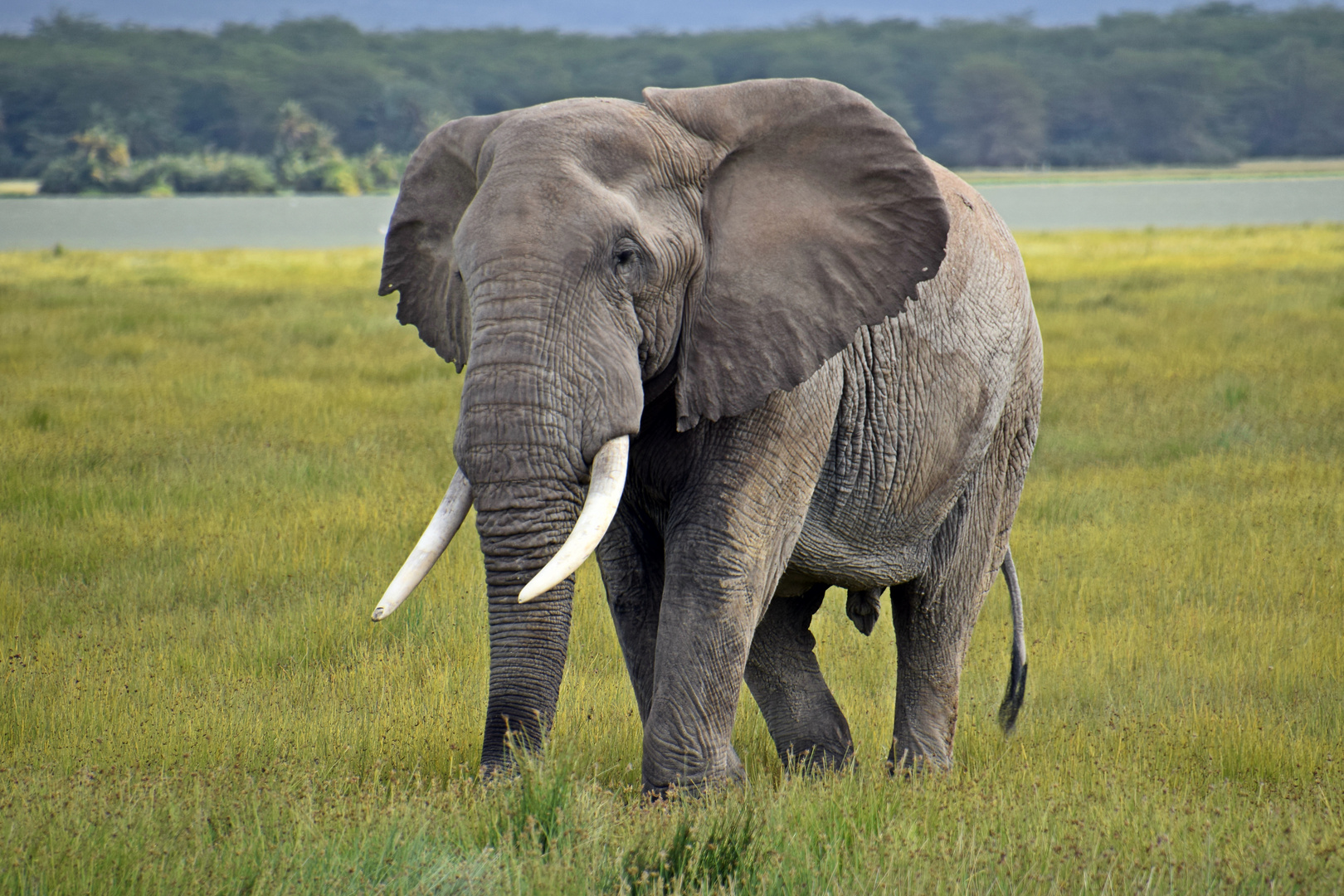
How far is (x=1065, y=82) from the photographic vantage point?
469 feet

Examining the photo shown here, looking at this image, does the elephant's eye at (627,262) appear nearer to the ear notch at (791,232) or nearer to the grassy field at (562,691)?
the ear notch at (791,232)

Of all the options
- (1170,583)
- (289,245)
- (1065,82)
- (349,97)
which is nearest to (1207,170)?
(1065,82)

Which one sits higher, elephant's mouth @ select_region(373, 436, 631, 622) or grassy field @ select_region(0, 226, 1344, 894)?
elephant's mouth @ select_region(373, 436, 631, 622)

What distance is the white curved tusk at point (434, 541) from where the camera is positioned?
304cm

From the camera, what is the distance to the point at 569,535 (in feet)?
9.70

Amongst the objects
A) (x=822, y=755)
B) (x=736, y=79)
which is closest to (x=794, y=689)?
(x=822, y=755)

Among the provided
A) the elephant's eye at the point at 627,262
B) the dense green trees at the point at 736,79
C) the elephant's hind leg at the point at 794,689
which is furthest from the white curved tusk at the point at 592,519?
the dense green trees at the point at 736,79

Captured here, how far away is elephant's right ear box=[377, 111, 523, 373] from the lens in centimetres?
353

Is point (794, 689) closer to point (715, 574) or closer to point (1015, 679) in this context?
point (1015, 679)

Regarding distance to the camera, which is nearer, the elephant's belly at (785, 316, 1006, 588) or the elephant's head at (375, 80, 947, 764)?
the elephant's head at (375, 80, 947, 764)

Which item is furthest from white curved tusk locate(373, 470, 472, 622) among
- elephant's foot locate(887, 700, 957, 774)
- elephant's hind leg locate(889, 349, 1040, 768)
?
elephant's foot locate(887, 700, 957, 774)

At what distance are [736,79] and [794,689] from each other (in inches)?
5048

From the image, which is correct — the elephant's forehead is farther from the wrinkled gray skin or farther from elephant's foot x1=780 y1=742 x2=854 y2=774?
elephant's foot x1=780 y1=742 x2=854 y2=774

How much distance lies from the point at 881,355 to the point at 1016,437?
3.12ft
